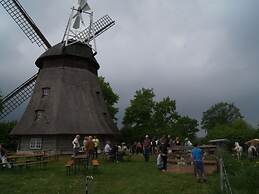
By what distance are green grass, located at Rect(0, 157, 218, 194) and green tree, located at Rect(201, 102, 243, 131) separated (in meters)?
95.4

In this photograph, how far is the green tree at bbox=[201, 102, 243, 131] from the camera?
365ft

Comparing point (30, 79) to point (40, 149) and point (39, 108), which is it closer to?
point (39, 108)

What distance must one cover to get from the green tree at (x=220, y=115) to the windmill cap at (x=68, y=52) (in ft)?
258

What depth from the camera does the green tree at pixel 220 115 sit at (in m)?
111

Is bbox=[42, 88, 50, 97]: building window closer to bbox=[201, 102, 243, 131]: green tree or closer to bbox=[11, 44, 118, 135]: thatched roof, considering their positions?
bbox=[11, 44, 118, 135]: thatched roof

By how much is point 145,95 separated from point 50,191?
A: 47138 millimetres

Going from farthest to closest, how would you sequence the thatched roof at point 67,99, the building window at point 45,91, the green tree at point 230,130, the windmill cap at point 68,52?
the green tree at point 230,130 < the windmill cap at point 68,52 < the building window at point 45,91 < the thatched roof at point 67,99

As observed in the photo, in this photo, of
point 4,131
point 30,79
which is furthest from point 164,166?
point 4,131

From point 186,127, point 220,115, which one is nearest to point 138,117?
point 186,127

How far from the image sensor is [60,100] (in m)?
35.4

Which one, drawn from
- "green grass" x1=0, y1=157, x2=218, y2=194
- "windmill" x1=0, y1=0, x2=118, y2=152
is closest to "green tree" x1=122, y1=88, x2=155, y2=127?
"windmill" x1=0, y1=0, x2=118, y2=152

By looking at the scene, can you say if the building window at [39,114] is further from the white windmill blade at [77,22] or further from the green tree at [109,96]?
the green tree at [109,96]

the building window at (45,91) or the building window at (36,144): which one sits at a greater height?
the building window at (45,91)

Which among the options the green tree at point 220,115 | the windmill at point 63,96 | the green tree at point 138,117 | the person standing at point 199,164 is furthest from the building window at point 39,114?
the green tree at point 220,115
